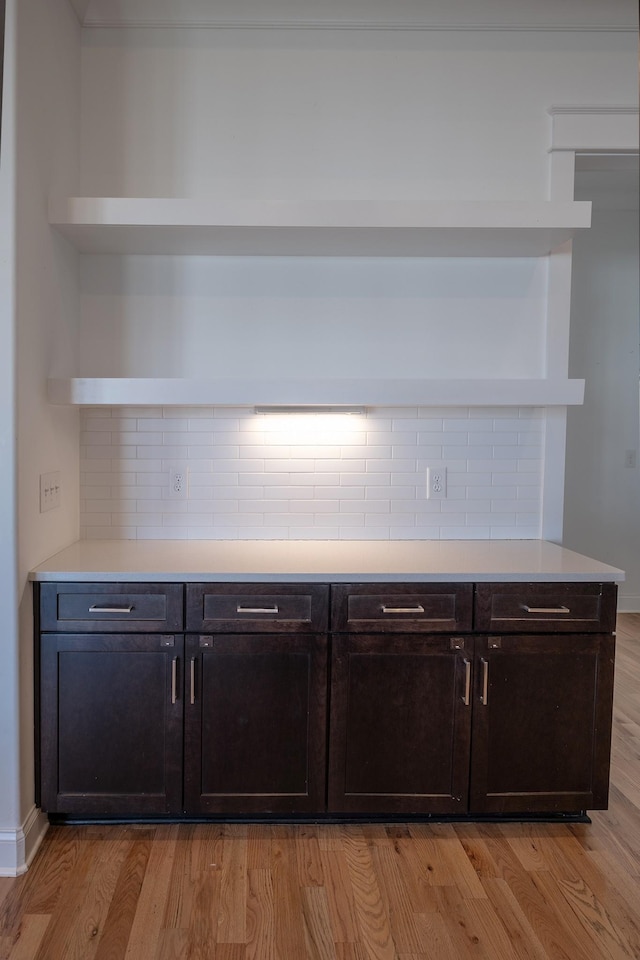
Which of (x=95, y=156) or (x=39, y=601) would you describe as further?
(x=95, y=156)

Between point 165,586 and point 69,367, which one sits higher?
point 69,367

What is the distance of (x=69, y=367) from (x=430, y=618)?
1.61m

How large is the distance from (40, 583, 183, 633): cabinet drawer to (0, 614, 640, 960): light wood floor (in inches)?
27.4

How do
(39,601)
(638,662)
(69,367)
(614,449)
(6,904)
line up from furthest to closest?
(614,449) < (638,662) < (69,367) < (39,601) < (6,904)

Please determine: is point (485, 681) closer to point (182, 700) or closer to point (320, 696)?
point (320, 696)

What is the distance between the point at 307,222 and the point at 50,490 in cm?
127

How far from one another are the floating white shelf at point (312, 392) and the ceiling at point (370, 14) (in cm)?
140

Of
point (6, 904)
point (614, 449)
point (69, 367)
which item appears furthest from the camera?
point (614, 449)

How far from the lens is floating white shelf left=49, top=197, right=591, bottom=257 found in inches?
98.9

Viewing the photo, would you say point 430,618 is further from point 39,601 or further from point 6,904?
point 6,904

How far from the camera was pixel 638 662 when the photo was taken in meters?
4.27

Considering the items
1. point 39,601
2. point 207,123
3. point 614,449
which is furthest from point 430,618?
point 614,449

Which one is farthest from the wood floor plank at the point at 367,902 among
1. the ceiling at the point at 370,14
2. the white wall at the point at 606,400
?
the white wall at the point at 606,400

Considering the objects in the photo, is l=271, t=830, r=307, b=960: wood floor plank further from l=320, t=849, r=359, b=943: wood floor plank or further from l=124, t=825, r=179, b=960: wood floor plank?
l=124, t=825, r=179, b=960: wood floor plank
